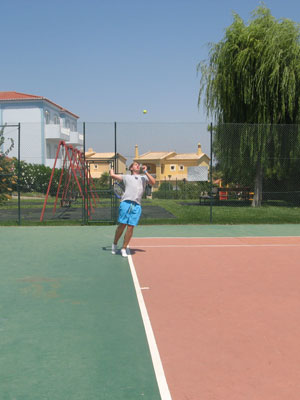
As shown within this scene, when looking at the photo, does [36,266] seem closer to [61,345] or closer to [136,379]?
[61,345]

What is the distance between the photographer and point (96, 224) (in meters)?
12.4

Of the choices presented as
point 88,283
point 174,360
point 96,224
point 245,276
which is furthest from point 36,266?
point 96,224

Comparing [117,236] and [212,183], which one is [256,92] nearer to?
[212,183]

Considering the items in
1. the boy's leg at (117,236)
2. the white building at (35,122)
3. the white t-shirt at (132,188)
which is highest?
the white building at (35,122)

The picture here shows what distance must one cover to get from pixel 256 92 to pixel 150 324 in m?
15.0

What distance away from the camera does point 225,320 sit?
411 centimetres

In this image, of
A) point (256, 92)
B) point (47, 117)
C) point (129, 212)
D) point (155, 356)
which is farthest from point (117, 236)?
point (47, 117)

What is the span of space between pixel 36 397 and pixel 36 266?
13.5 feet

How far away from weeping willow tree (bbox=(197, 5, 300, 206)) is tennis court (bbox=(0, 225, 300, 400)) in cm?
A: 951

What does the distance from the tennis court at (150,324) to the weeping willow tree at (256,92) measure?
951 cm

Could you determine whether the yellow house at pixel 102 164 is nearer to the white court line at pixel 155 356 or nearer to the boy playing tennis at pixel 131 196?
the boy playing tennis at pixel 131 196

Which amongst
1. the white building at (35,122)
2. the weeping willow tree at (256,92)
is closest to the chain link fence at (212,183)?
the weeping willow tree at (256,92)

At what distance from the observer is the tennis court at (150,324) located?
2.85m

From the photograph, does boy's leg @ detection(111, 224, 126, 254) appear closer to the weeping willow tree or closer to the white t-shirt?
the white t-shirt
